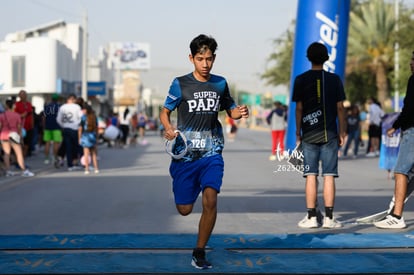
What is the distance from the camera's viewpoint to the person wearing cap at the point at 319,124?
32.4 feet

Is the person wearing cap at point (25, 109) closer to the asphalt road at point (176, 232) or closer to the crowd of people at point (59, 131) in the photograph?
the crowd of people at point (59, 131)

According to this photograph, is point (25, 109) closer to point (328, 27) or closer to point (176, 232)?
point (328, 27)

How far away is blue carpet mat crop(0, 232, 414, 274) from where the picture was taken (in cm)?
729

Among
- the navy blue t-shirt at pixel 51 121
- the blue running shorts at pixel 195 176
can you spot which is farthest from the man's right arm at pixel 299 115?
the navy blue t-shirt at pixel 51 121

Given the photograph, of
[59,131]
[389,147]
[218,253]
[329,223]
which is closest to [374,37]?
[59,131]

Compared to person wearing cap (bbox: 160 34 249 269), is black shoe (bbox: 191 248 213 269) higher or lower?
lower

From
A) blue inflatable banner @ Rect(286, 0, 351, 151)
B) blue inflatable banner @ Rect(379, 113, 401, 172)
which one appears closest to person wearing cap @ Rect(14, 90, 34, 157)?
blue inflatable banner @ Rect(286, 0, 351, 151)

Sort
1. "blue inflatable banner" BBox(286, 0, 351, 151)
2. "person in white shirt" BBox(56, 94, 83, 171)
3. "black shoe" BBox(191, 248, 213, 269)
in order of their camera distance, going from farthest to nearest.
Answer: "blue inflatable banner" BBox(286, 0, 351, 151), "person in white shirt" BBox(56, 94, 83, 171), "black shoe" BBox(191, 248, 213, 269)

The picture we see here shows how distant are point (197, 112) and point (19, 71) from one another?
126 ft

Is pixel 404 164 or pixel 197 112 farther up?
pixel 197 112

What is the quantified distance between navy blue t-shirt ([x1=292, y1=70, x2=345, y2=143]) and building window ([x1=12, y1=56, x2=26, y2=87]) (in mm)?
34359

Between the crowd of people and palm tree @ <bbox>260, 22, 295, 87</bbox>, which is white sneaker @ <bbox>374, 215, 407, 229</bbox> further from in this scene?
palm tree @ <bbox>260, 22, 295, 87</bbox>

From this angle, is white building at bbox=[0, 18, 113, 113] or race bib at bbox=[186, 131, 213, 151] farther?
white building at bbox=[0, 18, 113, 113]

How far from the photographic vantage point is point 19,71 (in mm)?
44750
